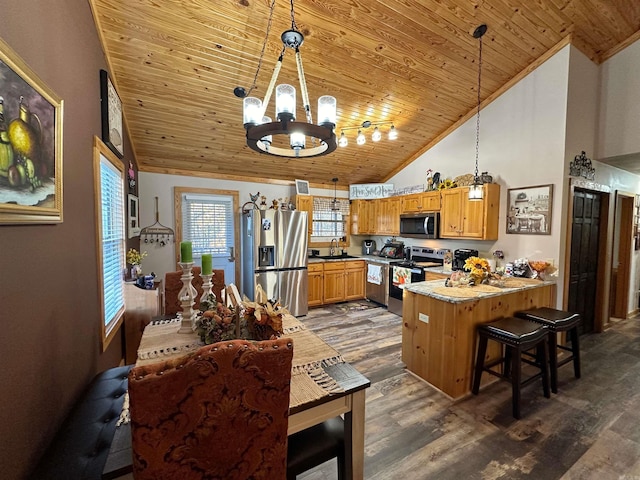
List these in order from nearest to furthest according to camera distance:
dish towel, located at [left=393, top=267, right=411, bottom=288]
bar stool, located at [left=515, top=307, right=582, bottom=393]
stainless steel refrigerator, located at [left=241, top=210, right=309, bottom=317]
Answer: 1. bar stool, located at [left=515, top=307, right=582, bottom=393]
2. stainless steel refrigerator, located at [left=241, top=210, right=309, bottom=317]
3. dish towel, located at [left=393, top=267, right=411, bottom=288]

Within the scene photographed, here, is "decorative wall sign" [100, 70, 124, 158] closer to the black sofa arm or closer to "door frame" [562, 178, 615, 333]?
the black sofa arm

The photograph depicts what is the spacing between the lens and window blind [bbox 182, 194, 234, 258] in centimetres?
451

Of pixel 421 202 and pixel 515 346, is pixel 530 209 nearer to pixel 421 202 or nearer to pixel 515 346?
pixel 421 202

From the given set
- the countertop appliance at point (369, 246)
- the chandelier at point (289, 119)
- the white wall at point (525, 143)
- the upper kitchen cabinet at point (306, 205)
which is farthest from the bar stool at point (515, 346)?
the countertop appliance at point (369, 246)

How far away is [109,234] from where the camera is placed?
2312 millimetres

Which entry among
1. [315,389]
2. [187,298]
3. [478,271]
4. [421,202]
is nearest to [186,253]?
[187,298]

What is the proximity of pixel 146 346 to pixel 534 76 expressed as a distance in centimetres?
481

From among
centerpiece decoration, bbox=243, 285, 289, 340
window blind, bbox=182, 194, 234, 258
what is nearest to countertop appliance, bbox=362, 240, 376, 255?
window blind, bbox=182, 194, 234, 258

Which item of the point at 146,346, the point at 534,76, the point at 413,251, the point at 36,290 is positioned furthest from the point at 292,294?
the point at 534,76

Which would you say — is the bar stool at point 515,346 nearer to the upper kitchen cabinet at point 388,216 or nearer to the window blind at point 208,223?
the upper kitchen cabinet at point 388,216

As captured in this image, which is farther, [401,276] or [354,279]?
[354,279]

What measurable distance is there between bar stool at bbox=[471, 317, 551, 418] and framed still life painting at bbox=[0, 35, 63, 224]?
303 centimetres

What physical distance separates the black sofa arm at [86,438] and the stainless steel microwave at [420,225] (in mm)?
4186

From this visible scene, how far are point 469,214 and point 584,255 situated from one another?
5.11 feet
